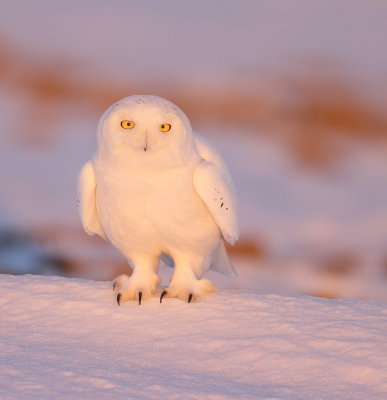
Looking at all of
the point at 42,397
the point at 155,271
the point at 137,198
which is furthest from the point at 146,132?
the point at 42,397

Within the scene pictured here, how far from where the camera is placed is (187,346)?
144 inches

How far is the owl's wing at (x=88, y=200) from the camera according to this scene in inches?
174

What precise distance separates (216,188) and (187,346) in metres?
0.95

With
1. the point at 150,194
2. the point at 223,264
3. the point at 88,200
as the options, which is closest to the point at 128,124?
the point at 150,194

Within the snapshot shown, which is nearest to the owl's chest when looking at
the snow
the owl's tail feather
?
the snow

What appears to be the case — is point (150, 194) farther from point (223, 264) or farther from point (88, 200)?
point (223, 264)

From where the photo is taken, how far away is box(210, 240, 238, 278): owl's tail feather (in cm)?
488

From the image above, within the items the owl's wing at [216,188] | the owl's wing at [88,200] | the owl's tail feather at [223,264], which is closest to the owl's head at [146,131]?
the owl's wing at [216,188]

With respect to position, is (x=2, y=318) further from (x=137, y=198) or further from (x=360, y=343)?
(x=360, y=343)

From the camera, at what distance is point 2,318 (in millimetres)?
4215

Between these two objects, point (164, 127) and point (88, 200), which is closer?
point (164, 127)

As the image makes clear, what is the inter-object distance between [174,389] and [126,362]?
0.54 meters

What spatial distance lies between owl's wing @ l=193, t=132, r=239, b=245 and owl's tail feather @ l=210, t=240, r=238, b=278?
0.42m

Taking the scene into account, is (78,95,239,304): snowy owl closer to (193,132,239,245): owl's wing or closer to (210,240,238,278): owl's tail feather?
(193,132,239,245): owl's wing
